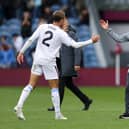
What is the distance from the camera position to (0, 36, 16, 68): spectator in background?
28.2 m

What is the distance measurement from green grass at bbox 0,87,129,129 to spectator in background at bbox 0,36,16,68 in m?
3.44

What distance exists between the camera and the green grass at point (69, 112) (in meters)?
13.7

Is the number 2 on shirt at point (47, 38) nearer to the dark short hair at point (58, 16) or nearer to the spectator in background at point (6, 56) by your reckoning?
the dark short hair at point (58, 16)

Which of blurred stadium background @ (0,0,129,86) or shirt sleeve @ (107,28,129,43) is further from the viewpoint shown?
blurred stadium background @ (0,0,129,86)

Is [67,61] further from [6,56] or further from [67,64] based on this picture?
[6,56]

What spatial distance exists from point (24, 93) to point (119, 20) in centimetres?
1786

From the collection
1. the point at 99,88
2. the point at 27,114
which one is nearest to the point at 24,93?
the point at 27,114

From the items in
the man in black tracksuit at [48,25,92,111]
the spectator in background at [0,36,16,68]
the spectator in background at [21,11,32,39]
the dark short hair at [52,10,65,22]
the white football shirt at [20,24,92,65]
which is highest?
the dark short hair at [52,10,65,22]

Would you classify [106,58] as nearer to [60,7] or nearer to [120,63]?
[120,63]

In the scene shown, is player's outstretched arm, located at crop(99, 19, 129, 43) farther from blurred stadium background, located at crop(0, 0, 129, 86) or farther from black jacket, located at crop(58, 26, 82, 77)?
blurred stadium background, located at crop(0, 0, 129, 86)

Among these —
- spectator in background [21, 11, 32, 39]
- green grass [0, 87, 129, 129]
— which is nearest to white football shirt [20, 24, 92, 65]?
green grass [0, 87, 129, 129]

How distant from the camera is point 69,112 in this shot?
1658 centimetres

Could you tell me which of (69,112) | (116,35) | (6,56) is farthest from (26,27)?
(116,35)

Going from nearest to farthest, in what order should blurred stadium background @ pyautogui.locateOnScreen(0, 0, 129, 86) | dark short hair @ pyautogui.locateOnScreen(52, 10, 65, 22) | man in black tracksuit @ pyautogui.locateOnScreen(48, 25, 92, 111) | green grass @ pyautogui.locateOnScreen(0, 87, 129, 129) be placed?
green grass @ pyautogui.locateOnScreen(0, 87, 129, 129) → dark short hair @ pyautogui.locateOnScreen(52, 10, 65, 22) → man in black tracksuit @ pyautogui.locateOnScreen(48, 25, 92, 111) → blurred stadium background @ pyautogui.locateOnScreen(0, 0, 129, 86)
